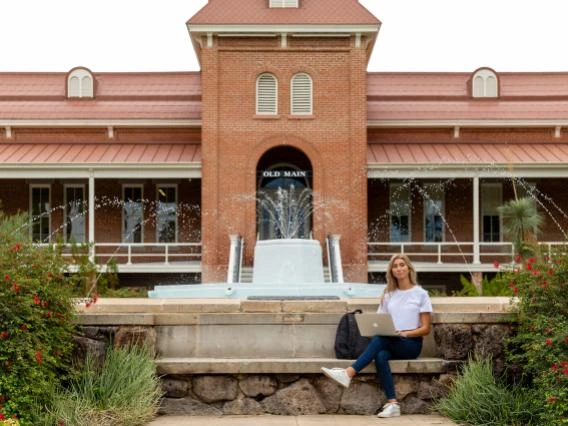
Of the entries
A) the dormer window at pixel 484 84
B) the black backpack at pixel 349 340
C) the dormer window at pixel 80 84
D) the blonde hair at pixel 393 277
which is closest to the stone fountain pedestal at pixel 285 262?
the blonde hair at pixel 393 277

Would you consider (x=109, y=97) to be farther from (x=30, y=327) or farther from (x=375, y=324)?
(x=30, y=327)

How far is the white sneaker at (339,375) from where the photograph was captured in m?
8.57

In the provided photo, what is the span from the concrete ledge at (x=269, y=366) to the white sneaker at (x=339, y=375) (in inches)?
7.6

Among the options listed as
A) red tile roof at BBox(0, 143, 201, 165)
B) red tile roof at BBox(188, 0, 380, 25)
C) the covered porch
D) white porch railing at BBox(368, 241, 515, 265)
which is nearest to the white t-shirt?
white porch railing at BBox(368, 241, 515, 265)

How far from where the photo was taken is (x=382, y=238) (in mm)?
29766

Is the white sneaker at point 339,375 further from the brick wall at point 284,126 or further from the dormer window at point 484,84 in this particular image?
the dormer window at point 484,84

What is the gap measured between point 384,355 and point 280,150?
845 inches

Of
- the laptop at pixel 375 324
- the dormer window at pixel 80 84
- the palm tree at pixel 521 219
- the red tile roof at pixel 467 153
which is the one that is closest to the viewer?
the laptop at pixel 375 324

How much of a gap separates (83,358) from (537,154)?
22.9 m

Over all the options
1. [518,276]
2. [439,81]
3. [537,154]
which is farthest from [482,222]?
[518,276]

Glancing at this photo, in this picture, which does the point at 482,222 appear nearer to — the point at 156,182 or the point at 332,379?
the point at 156,182

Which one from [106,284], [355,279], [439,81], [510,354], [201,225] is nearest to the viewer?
[510,354]

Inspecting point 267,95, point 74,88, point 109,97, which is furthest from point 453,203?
point 74,88

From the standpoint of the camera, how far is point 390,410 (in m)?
8.60
